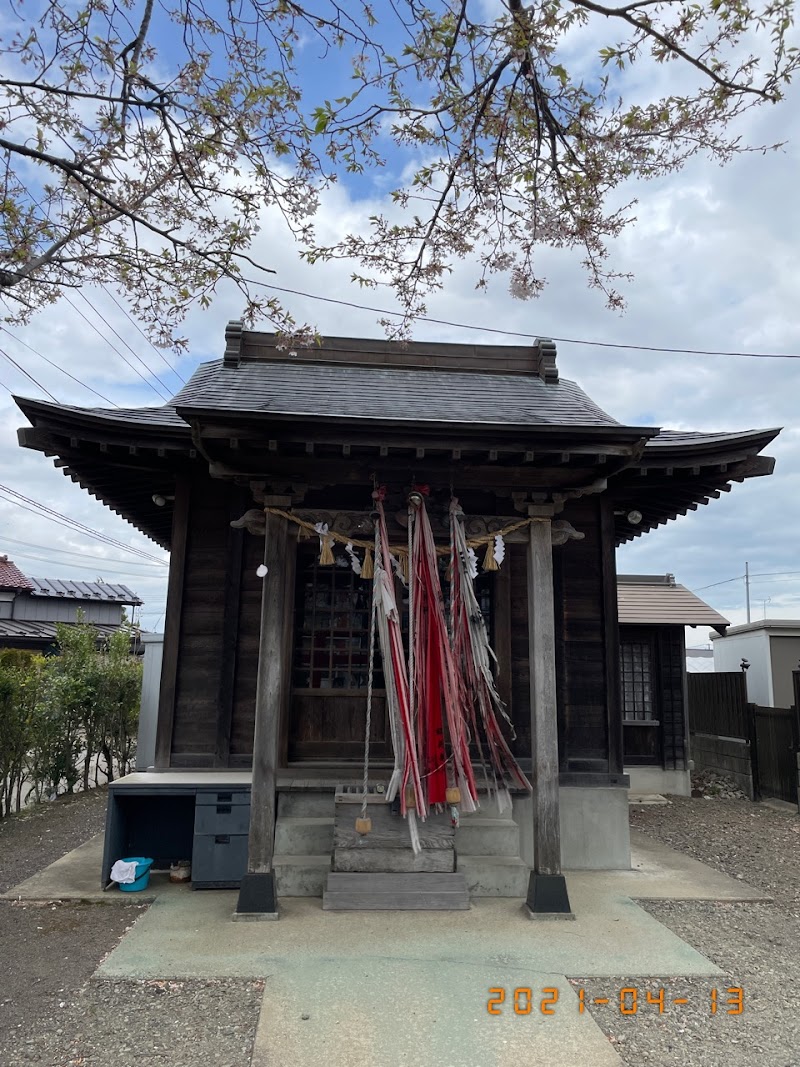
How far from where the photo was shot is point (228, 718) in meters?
5.81

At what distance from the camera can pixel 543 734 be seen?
4.82 metres

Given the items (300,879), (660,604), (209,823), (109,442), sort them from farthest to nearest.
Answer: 1. (660,604)
2. (109,442)
3. (209,823)
4. (300,879)

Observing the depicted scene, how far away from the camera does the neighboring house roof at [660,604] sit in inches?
417


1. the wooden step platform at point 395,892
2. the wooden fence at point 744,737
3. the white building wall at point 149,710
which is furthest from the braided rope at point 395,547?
the wooden fence at point 744,737

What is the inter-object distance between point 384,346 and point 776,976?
6.03 meters

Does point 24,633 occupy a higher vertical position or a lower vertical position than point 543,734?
higher

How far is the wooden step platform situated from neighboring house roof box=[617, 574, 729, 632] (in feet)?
20.9

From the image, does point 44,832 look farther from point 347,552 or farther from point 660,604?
point 660,604

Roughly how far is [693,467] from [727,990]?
11.7 ft

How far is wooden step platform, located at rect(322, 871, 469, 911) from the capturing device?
4.66m

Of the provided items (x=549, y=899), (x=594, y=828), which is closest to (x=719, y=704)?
(x=594, y=828)

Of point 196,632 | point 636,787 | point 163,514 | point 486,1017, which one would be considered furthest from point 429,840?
point 636,787

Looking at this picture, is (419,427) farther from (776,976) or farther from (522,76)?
(776,976)

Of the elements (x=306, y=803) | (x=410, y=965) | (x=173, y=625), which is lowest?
(x=410, y=965)
